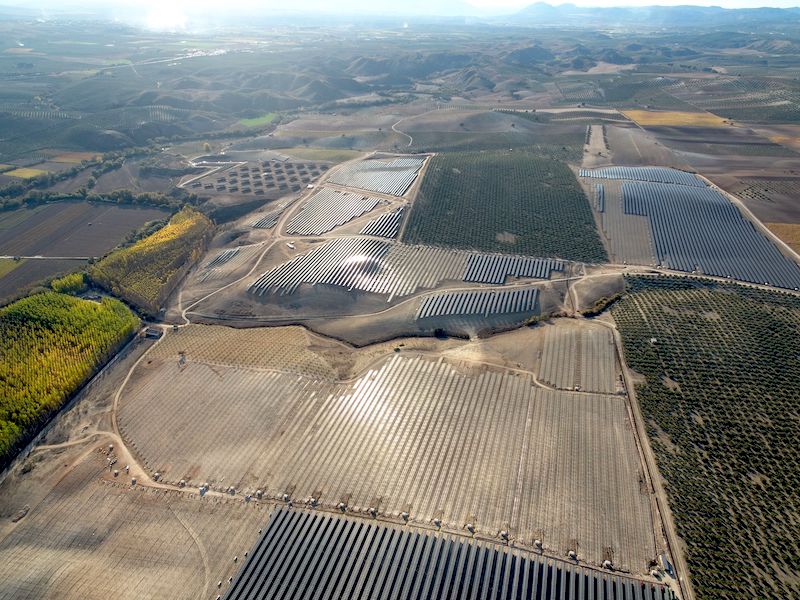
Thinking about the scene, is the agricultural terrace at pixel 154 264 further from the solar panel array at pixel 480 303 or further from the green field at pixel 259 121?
the green field at pixel 259 121

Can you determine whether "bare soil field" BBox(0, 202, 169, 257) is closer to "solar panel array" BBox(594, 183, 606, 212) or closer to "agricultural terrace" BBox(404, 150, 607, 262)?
"agricultural terrace" BBox(404, 150, 607, 262)

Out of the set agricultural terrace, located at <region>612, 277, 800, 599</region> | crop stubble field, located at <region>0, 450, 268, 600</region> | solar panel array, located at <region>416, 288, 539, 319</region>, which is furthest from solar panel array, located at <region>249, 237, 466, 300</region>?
crop stubble field, located at <region>0, 450, 268, 600</region>

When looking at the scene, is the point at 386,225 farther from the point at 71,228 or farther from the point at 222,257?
the point at 71,228

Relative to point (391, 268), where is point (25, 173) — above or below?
above

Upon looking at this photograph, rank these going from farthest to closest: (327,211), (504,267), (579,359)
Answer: (327,211) < (504,267) < (579,359)

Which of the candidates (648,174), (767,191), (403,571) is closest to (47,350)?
(403,571)

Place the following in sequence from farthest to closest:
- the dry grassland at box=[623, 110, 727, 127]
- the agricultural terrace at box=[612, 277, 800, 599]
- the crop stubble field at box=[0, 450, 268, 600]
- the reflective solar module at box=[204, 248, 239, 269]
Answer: the dry grassland at box=[623, 110, 727, 127]
the reflective solar module at box=[204, 248, 239, 269]
the crop stubble field at box=[0, 450, 268, 600]
the agricultural terrace at box=[612, 277, 800, 599]
